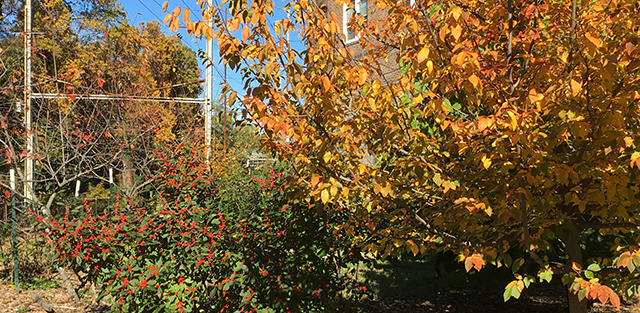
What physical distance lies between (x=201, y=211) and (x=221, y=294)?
2.42 feet

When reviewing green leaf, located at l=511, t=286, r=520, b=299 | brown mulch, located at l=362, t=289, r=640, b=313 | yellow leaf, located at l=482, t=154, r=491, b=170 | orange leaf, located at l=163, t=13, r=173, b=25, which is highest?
orange leaf, located at l=163, t=13, r=173, b=25

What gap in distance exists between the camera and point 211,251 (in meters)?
3.85

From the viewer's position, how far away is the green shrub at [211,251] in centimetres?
382

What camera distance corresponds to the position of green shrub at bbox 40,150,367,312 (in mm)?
3822

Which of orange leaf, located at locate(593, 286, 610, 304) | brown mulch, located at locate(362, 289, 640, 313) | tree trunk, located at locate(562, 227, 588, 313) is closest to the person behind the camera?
orange leaf, located at locate(593, 286, 610, 304)

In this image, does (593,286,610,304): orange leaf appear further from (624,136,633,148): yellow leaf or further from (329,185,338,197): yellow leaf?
(329,185,338,197): yellow leaf

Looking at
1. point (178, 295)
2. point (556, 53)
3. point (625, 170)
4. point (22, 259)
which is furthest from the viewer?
point (22, 259)

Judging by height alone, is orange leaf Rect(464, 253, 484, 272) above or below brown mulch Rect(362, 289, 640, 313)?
above

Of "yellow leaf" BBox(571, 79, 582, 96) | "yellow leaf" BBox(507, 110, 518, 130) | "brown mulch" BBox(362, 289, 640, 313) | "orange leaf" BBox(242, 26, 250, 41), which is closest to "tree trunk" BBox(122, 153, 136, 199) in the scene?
"orange leaf" BBox(242, 26, 250, 41)

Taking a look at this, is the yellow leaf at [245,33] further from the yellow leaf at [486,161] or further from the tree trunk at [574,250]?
the tree trunk at [574,250]

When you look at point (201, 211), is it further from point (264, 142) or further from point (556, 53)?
point (556, 53)

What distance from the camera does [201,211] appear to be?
392 cm

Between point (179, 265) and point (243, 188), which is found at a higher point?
point (243, 188)

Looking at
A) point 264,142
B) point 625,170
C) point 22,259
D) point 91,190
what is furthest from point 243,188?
point 91,190
